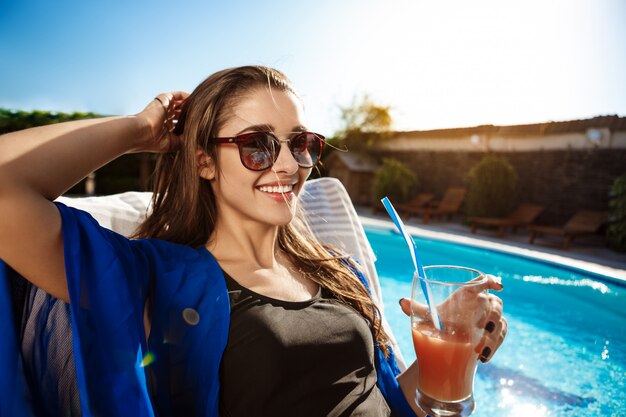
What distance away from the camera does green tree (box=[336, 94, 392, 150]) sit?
18500 mm

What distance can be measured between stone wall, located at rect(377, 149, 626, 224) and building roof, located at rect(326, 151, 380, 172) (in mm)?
4129

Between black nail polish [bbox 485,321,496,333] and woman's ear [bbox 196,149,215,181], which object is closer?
black nail polish [bbox 485,321,496,333]

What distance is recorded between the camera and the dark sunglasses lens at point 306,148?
1.52m

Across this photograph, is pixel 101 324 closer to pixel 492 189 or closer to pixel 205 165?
pixel 205 165

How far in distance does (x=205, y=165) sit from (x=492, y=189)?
12.0m

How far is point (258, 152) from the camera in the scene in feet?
4.71

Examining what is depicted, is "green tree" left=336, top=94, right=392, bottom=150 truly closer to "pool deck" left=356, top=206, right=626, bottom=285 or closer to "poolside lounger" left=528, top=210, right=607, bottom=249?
"pool deck" left=356, top=206, right=626, bottom=285

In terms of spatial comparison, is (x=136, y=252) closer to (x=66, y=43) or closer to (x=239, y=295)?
(x=239, y=295)

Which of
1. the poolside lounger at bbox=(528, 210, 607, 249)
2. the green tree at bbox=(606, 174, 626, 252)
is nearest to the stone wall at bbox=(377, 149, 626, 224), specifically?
the poolside lounger at bbox=(528, 210, 607, 249)

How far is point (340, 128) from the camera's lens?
20.6 meters

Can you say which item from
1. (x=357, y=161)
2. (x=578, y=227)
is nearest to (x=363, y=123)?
(x=357, y=161)

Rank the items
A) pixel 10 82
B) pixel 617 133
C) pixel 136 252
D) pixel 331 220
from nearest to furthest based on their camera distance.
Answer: pixel 136 252, pixel 331 220, pixel 617 133, pixel 10 82

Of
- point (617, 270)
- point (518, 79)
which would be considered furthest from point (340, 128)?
Answer: point (617, 270)

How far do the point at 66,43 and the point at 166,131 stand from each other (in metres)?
18.5
